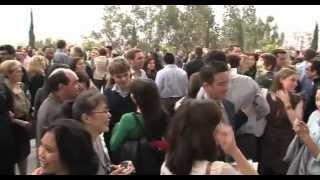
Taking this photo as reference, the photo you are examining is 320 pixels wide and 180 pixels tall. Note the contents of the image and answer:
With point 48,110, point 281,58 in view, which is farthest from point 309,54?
point 48,110

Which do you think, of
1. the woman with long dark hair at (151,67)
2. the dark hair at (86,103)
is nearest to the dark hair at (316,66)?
the woman with long dark hair at (151,67)

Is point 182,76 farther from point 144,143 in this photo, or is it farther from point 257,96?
point 144,143

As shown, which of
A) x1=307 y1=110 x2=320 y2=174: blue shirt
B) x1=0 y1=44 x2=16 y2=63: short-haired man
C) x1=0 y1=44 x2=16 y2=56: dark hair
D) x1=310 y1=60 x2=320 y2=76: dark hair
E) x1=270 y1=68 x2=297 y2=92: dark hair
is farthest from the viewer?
x1=0 y1=44 x2=16 y2=56: dark hair

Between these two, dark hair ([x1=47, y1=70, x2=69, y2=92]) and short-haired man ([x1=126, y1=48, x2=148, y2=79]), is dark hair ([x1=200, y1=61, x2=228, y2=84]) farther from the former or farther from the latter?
short-haired man ([x1=126, y1=48, x2=148, y2=79])

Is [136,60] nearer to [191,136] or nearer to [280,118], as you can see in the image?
[280,118]

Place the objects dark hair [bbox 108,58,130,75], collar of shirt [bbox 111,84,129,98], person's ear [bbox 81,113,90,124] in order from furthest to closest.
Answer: dark hair [bbox 108,58,130,75]
collar of shirt [bbox 111,84,129,98]
person's ear [bbox 81,113,90,124]

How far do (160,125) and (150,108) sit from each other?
0.14 meters

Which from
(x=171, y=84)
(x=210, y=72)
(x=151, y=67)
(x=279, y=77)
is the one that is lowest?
(x=171, y=84)

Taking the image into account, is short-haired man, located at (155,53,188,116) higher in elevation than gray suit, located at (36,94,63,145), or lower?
lower

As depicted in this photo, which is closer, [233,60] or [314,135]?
[314,135]

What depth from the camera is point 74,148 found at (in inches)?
97.0

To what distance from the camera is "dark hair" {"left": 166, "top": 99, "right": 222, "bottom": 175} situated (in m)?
2.44

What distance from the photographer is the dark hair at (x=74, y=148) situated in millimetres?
2455

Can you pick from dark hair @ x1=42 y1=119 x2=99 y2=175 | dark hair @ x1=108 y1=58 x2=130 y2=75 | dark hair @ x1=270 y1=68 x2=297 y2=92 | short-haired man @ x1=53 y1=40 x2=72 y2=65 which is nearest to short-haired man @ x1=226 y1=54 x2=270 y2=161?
dark hair @ x1=270 y1=68 x2=297 y2=92
